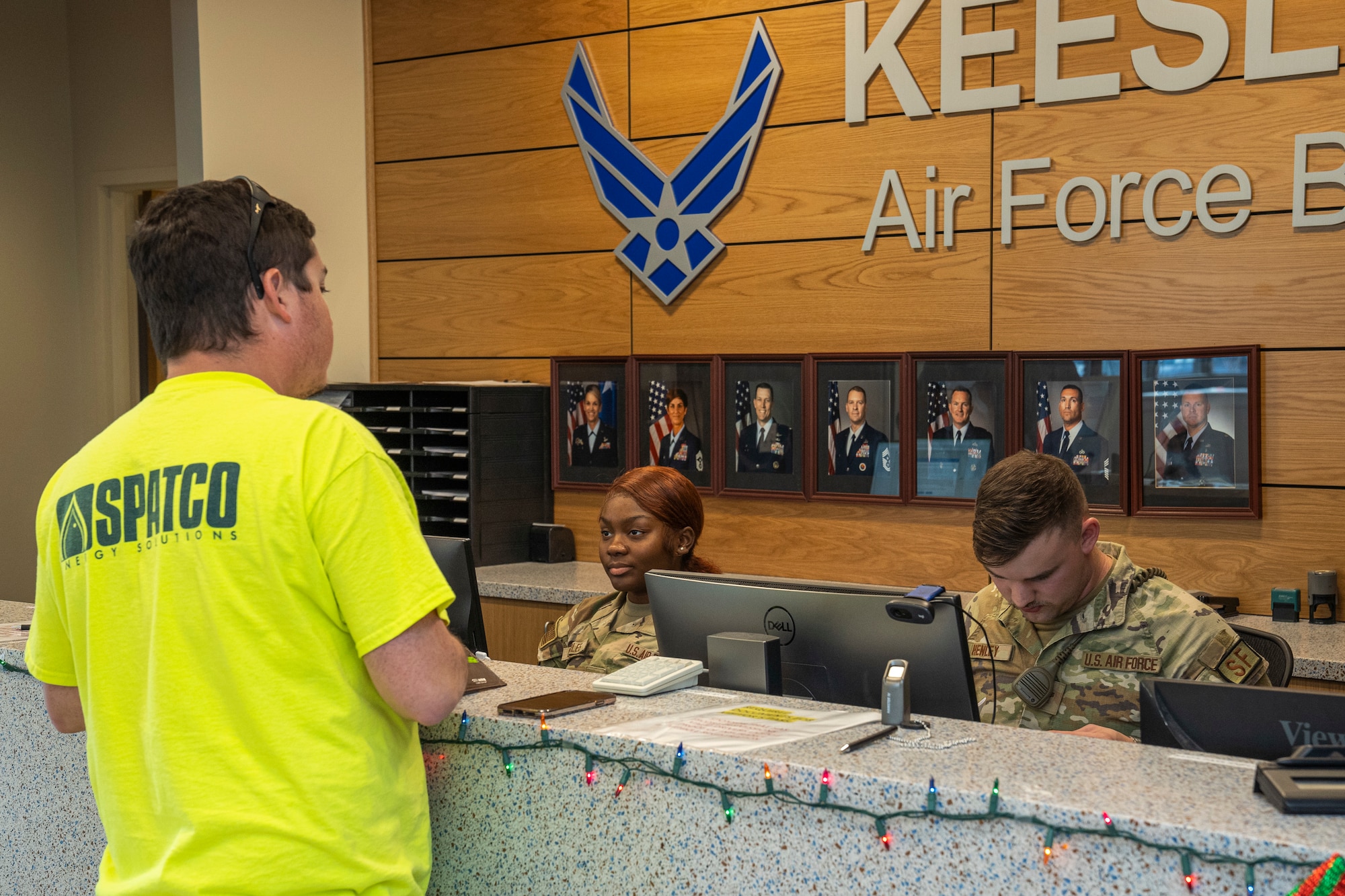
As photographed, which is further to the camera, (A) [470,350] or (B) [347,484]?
(A) [470,350]

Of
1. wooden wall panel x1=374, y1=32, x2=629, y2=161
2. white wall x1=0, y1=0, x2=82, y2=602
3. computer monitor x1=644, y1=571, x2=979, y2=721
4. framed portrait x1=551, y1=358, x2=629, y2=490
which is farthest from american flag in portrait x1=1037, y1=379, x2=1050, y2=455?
white wall x1=0, y1=0, x2=82, y2=602

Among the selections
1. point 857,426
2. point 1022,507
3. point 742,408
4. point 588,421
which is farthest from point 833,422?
point 1022,507

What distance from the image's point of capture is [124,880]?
1.25 m

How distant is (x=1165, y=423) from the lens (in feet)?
11.0

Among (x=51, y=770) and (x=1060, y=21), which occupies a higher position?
(x=1060, y=21)

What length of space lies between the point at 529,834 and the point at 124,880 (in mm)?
506

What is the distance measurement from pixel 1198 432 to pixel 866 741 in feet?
7.58

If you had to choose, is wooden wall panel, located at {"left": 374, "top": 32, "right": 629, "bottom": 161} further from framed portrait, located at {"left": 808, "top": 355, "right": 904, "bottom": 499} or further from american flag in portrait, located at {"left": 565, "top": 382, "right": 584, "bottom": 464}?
framed portrait, located at {"left": 808, "top": 355, "right": 904, "bottom": 499}

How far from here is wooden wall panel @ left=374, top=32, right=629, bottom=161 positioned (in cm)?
429

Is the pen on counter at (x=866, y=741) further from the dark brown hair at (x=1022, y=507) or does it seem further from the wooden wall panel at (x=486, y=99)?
the wooden wall panel at (x=486, y=99)

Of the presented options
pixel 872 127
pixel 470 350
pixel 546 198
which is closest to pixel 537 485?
pixel 470 350

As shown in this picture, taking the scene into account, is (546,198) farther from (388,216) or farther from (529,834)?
(529,834)

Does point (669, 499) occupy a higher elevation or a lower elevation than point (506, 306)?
lower

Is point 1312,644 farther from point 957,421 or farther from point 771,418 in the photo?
point 771,418
